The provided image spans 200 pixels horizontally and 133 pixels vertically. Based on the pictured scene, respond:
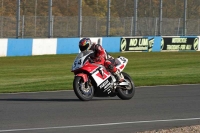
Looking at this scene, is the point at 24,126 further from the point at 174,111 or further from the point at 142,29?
the point at 142,29

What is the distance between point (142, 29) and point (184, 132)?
3192 centimetres

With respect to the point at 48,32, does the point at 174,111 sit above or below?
below

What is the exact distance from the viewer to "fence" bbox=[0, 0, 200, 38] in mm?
33812

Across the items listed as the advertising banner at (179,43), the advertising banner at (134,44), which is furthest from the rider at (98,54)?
the advertising banner at (179,43)

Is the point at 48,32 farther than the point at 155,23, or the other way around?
the point at 155,23

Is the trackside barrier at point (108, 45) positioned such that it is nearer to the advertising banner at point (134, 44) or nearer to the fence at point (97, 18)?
the advertising banner at point (134, 44)

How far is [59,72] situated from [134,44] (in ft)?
48.9

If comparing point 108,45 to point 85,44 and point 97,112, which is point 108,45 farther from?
point 97,112

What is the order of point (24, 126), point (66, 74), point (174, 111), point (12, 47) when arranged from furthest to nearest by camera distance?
point (12, 47)
point (66, 74)
point (174, 111)
point (24, 126)

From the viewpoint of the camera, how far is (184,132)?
338 inches

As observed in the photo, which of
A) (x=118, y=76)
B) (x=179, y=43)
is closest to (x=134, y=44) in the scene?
(x=179, y=43)

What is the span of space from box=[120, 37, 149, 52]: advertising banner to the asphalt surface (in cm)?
2213

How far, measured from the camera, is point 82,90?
1351 centimetres

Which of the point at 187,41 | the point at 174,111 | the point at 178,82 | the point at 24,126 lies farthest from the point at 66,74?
the point at 187,41
